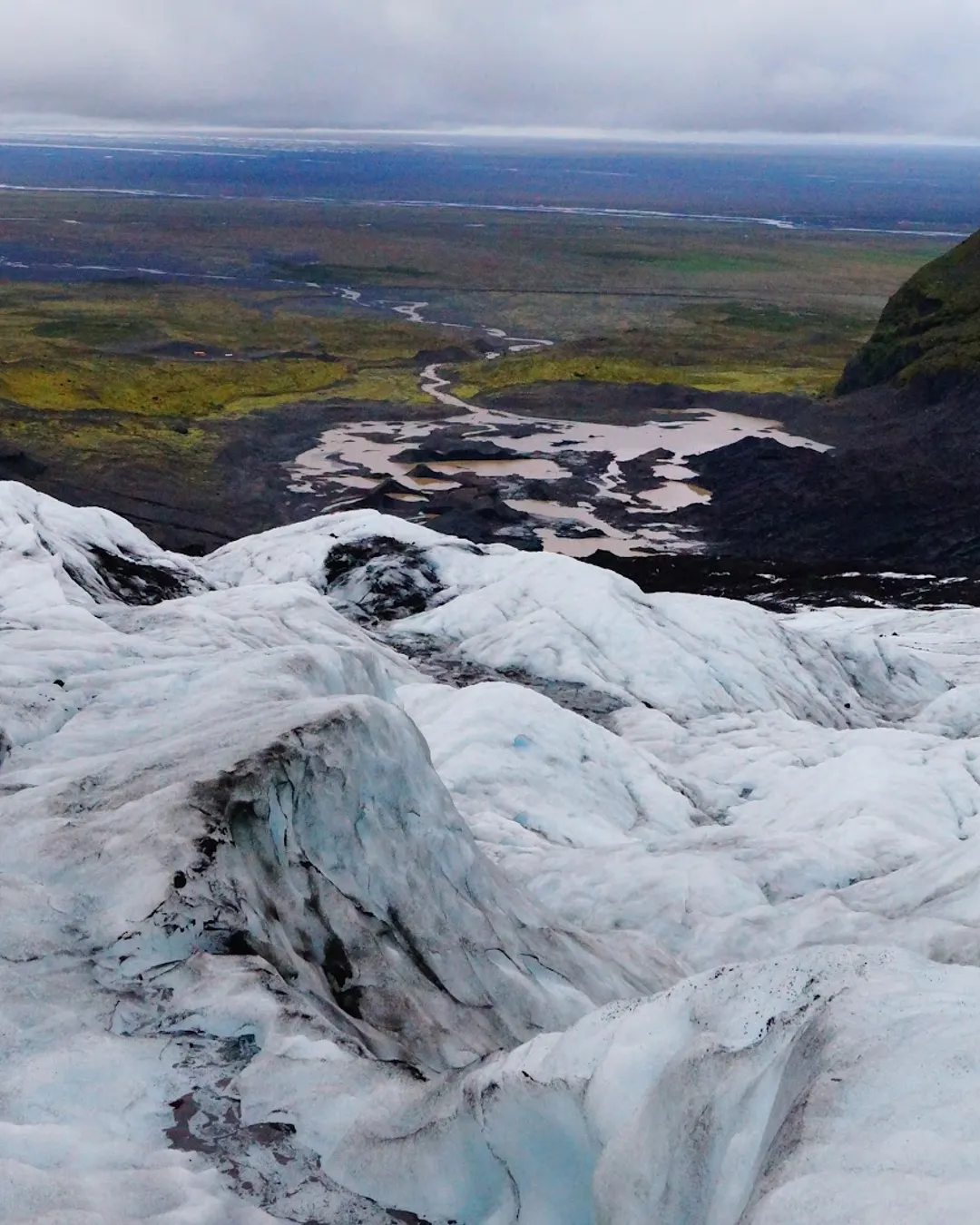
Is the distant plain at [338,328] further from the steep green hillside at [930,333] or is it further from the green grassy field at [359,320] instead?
the steep green hillside at [930,333]

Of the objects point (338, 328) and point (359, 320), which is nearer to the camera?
point (338, 328)

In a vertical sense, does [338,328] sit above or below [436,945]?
above

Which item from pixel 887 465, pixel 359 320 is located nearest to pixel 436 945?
pixel 887 465

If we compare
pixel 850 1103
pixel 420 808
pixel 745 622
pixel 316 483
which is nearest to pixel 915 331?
pixel 316 483

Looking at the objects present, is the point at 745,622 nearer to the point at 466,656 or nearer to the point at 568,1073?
the point at 466,656

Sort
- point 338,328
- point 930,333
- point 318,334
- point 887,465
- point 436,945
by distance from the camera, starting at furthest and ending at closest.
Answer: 1. point 338,328
2. point 318,334
3. point 930,333
4. point 887,465
5. point 436,945

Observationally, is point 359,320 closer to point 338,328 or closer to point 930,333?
point 338,328

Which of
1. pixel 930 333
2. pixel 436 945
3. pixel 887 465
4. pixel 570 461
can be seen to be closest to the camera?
pixel 436 945

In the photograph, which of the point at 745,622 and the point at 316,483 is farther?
the point at 316,483
